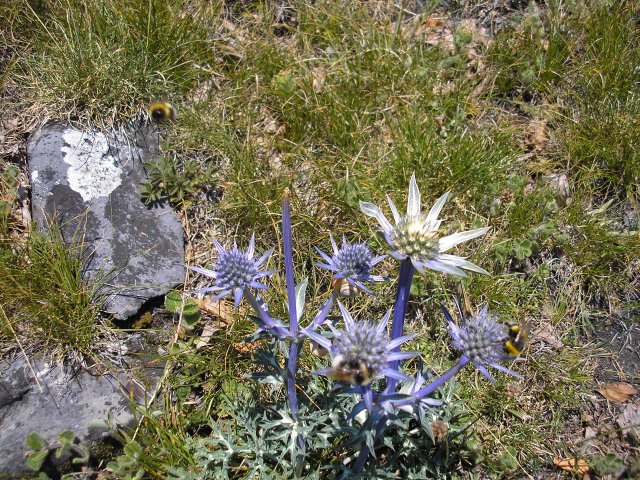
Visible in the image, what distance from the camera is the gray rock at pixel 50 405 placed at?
9.66 ft

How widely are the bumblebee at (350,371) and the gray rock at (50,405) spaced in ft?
5.82

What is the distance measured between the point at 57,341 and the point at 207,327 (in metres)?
0.92

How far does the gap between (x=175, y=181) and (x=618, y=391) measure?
3.40 meters

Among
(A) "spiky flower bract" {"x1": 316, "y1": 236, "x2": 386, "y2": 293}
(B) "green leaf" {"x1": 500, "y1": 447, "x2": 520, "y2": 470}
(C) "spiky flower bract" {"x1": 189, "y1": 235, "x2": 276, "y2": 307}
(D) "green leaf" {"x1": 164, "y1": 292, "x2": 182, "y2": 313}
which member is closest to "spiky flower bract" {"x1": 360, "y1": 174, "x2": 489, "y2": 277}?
(A) "spiky flower bract" {"x1": 316, "y1": 236, "x2": 386, "y2": 293}

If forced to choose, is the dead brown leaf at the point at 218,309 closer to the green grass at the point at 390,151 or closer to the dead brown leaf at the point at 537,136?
the green grass at the point at 390,151

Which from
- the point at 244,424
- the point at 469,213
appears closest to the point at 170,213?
the point at 244,424

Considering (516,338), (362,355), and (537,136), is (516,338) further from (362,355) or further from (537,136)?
(537,136)

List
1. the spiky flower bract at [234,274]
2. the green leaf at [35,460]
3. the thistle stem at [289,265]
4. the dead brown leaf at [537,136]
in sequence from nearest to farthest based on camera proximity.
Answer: the thistle stem at [289,265], the spiky flower bract at [234,274], the green leaf at [35,460], the dead brown leaf at [537,136]

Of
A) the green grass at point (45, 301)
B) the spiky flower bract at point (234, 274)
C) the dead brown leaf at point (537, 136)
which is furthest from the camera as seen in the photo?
the dead brown leaf at point (537, 136)

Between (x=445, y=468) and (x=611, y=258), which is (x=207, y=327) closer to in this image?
(x=445, y=468)

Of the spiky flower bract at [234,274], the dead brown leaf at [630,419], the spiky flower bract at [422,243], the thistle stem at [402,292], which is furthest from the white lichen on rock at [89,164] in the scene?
the dead brown leaf at [630,419]

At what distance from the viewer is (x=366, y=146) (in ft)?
13.6

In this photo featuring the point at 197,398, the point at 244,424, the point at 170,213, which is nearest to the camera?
the point at 244,424

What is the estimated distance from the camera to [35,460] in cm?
280
